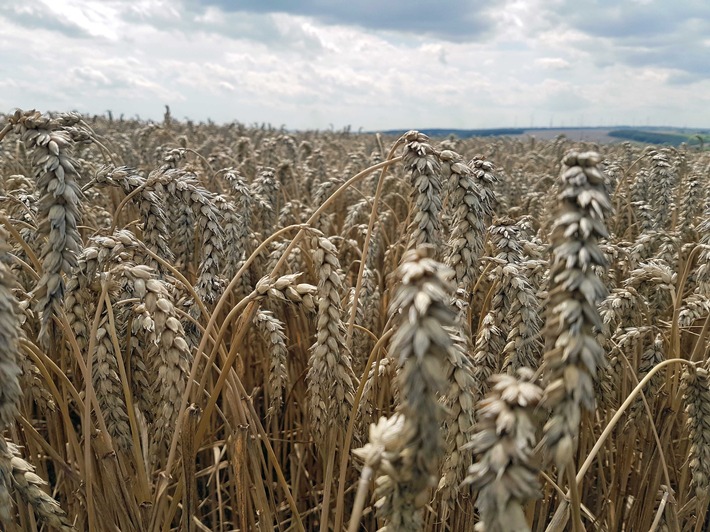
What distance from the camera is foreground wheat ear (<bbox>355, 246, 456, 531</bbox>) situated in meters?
0.79

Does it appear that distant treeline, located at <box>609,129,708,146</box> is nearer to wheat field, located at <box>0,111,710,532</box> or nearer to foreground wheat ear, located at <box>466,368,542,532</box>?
wheat field, located at <box>0,111,710,532</box>

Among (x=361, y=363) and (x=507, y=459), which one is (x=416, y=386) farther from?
(x=361, y=363)

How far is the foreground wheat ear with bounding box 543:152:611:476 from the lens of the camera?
0.82 meters

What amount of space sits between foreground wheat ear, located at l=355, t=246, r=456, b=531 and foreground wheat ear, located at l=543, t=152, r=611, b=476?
172mm

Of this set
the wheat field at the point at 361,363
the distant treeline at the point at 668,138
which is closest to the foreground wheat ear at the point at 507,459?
the wheat field at the point at 361,363

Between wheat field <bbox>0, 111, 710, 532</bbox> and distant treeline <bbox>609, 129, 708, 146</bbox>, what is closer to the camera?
wheat field <bbox>0, 111, 710, 532</bbox>

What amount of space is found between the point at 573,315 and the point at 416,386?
27cm

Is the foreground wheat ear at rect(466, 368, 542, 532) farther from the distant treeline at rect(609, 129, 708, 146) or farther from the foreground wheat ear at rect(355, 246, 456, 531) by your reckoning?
the distant treeline at rect(609, 129, 708, 146)

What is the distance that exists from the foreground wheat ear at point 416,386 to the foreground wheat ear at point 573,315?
17 cm

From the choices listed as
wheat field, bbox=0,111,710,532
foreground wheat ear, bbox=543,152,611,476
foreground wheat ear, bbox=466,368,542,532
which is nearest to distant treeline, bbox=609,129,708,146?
wheat field, bbox=0,111,710,532

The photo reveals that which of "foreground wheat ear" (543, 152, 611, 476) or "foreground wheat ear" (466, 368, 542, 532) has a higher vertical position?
"foreground wheat ear" (543, 152, 611, 476)

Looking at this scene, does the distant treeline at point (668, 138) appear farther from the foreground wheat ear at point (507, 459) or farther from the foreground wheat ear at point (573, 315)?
the foreground wheat ear at point (507, 459)

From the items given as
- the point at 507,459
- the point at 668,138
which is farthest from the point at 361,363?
the point at 668,138

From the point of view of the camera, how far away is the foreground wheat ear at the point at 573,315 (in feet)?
2.69
